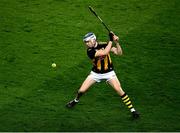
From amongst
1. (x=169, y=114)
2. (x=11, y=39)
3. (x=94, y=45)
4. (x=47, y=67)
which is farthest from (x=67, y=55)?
(x=169, y=114)

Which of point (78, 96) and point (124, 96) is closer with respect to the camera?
point (124, 96)

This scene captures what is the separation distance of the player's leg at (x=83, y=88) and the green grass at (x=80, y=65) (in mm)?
182

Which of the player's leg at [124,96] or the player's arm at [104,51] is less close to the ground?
the player's arm at [104,51]

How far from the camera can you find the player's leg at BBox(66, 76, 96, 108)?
10617 millimetres

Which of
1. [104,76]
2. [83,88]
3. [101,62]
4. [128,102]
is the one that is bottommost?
[128,102]

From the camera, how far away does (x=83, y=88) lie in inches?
420

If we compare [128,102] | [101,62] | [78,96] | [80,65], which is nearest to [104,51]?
[101,62]

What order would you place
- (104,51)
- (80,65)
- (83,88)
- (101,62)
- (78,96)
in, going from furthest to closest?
(80,65) → (78,96) → (83,88) → (101,62) → (104,51)

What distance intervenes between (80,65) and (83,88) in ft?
8.61

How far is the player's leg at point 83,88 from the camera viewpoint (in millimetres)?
10617

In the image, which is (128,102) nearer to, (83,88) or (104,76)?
(104,76)

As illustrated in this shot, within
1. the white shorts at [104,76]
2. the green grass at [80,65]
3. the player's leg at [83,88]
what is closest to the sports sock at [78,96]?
the player's leg at [83,88]

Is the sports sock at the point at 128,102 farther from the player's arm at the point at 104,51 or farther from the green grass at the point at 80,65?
the player's arm at the point at 104,51

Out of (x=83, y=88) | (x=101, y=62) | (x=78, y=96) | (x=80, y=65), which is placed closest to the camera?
(x=101, y=62)
